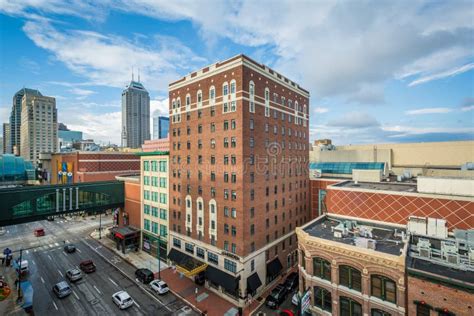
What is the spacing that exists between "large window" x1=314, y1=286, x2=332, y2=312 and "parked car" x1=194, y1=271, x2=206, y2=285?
59.3ft

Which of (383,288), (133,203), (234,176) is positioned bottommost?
(383,288)

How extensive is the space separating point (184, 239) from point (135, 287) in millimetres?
10164

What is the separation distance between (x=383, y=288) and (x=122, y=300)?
3163cm

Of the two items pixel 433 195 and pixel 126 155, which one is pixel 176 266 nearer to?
pixel 433 195

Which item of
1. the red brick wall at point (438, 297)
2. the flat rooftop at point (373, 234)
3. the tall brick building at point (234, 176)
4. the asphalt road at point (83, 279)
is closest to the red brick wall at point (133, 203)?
the asphalt road at point (83, 279)

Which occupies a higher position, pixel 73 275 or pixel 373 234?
pixel 373 234

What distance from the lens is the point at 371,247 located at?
23.3 m

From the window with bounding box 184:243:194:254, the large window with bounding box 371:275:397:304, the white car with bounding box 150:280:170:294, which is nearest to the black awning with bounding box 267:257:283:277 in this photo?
the window with bounding box 184:243:194:254

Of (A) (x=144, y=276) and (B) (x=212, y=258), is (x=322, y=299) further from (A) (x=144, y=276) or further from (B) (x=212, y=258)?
(A) (x=144, y=276)

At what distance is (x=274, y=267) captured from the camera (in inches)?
1480

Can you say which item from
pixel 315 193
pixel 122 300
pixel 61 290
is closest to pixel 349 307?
pixel 122 300

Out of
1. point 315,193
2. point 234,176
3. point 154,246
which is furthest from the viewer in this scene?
point 315,193

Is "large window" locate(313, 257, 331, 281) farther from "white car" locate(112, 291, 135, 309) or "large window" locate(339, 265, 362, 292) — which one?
"white car" locate(112, 291, 135, 309)

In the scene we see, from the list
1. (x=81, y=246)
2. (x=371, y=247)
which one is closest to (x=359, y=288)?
(x=371, y=247)
